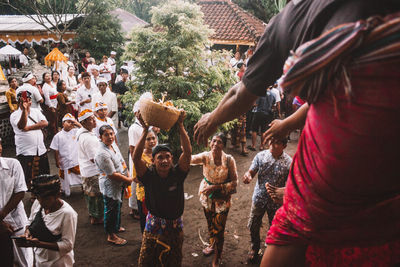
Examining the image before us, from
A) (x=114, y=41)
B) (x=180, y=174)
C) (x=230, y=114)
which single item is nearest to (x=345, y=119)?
(x=230, y=114)

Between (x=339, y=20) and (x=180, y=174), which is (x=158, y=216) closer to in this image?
(x=180, y=174)

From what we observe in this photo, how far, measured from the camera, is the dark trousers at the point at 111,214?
4.94 meters

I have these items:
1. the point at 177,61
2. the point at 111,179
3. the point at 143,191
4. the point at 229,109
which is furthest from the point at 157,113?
the point at 177,61

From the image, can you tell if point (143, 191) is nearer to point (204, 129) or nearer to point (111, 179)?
point (111, 179)

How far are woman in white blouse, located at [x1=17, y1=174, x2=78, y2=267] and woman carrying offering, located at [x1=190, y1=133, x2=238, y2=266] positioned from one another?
191 centimetres

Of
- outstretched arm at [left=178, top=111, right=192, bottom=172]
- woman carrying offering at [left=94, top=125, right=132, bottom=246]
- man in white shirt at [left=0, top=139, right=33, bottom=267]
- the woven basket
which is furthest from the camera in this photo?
woman carrying offering at [left=94, top=125, right=132, bottom=246]

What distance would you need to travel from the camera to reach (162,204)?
3.50 m

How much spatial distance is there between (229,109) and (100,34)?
19.9 meters

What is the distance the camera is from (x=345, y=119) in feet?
3.32

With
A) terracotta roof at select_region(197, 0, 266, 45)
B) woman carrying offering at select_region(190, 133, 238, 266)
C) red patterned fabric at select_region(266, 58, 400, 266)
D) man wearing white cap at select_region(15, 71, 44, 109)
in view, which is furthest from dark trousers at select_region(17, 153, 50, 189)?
terracotta roof at select_region(197, 0, 266, 45)

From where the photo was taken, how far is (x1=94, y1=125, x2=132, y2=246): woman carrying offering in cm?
468

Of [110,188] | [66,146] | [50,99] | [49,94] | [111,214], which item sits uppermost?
[49,94]

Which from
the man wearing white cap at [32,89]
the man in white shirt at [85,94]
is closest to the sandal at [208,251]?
the man in white shirt at [85,94]

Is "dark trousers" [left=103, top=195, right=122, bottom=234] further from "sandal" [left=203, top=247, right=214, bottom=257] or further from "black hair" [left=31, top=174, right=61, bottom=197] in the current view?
"black hair" [left=31, top=174, right=61, bottom=197]
